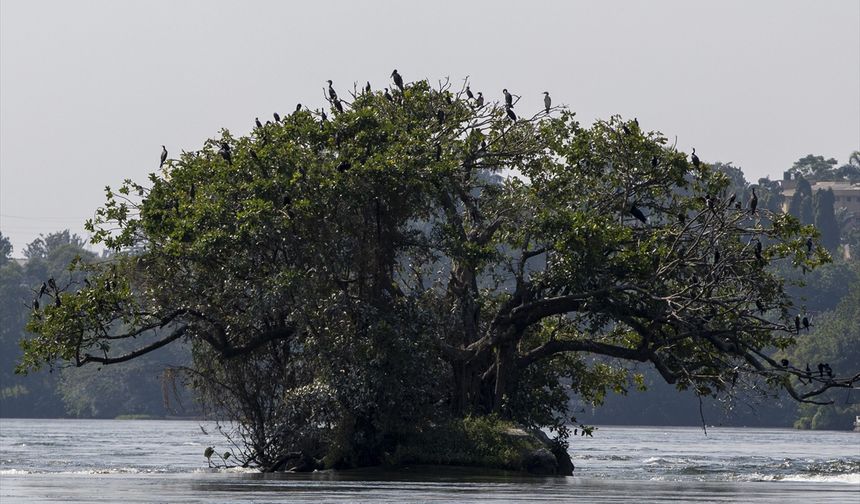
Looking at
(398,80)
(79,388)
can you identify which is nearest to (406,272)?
(398,80)

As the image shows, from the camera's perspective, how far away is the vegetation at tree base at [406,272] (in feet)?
131

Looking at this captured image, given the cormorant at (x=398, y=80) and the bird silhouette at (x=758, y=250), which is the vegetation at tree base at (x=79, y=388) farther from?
the bird silhouette at (x=758, y=250)

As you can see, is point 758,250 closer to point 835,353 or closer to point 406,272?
point 406,272

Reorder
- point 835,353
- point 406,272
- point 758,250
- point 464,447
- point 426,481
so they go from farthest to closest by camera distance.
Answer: point 835,353
point 406,272
point 464,447
point 758,250
point 426,481

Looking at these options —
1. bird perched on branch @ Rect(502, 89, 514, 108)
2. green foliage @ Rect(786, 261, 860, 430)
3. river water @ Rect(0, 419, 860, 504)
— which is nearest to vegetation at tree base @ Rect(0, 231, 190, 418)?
green foliage @ Rect(786, 261, 860, 430)

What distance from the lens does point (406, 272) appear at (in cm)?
4450

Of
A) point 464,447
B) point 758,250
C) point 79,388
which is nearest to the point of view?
point 758,250

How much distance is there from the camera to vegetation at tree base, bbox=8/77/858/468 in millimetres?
40062

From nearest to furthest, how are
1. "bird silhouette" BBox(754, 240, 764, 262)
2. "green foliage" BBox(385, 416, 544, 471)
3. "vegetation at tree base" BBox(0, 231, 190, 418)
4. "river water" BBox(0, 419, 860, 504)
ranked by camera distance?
"river water" BBox(0, 419, 860, 504)
"bird silhouette" BBox(754, 240, 764, 262)
"green foliage" BBox(385, 416, 544, 471)
"vegetation at tree base" BBox(0, 231, 190, 418)

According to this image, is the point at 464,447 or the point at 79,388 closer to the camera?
the point at 464,447

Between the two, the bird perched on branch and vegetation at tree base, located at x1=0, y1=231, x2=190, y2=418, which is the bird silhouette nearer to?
the bird perched on branch

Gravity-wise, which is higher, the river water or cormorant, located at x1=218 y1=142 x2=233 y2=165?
cormorant, located at x1=218 y1=142 x2=233 y2=165

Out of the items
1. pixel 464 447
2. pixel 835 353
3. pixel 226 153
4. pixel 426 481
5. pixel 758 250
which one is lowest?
pixel 426 481

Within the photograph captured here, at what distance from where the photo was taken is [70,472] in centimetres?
4397
